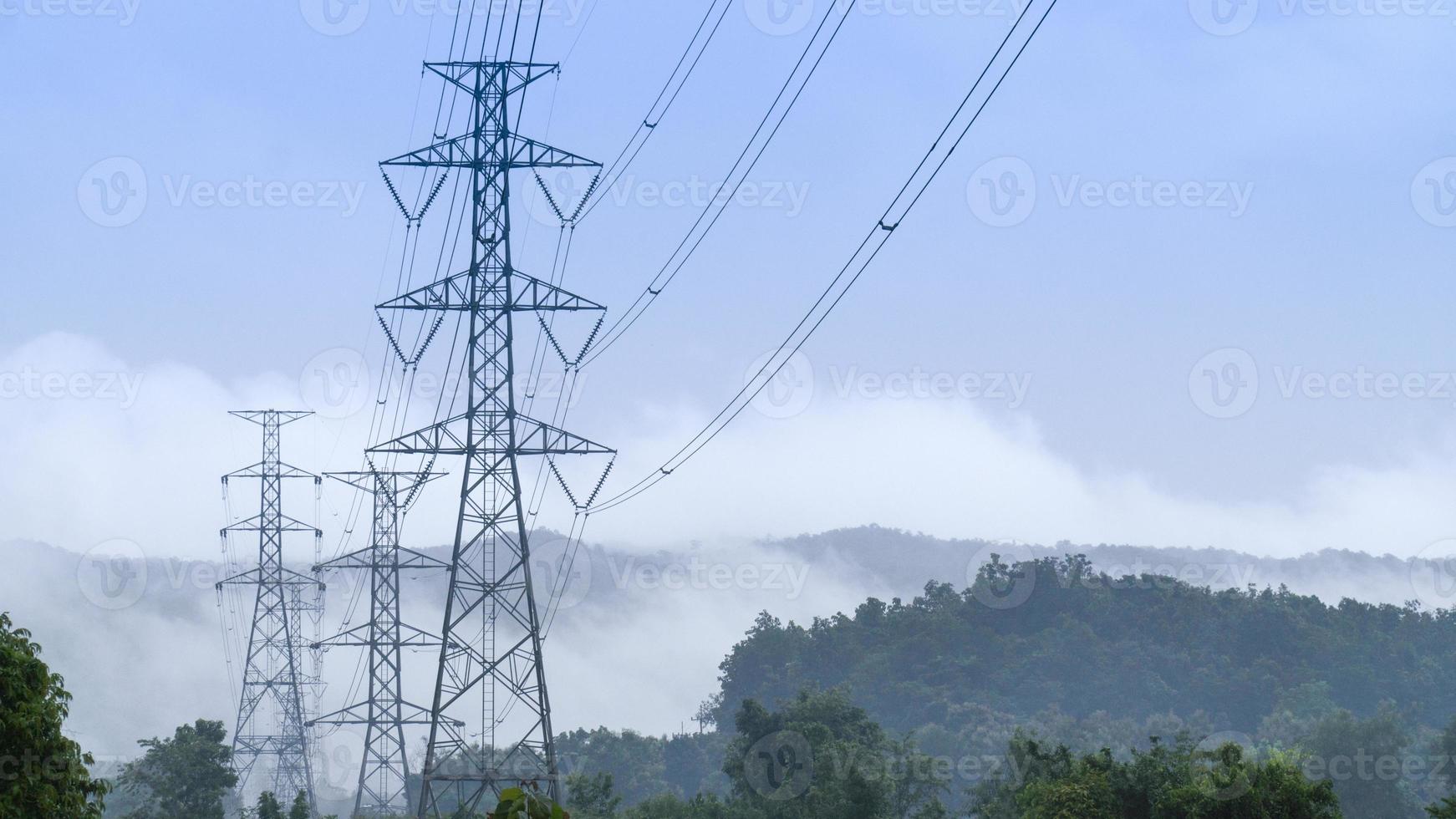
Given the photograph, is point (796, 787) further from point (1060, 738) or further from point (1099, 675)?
point (1099, 675)

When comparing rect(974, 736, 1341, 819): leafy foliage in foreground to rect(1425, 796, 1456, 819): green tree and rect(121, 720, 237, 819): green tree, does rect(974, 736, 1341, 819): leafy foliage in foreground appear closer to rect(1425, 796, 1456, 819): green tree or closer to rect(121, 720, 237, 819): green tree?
rect(1425, 796, 1456, 819): green tree

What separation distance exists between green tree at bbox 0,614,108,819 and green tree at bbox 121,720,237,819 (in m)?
42.6

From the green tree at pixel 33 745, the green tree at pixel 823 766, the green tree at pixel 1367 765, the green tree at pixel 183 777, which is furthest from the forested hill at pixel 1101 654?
the green tree at pixel 33 745

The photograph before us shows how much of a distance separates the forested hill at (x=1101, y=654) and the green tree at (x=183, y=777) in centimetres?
10443

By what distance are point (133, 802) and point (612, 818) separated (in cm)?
2706

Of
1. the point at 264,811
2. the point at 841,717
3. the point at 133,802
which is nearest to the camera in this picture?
the point at 264,811

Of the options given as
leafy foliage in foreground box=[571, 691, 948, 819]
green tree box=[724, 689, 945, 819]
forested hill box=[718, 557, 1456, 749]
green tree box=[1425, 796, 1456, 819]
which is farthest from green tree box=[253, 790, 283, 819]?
forested hill box=[718, 557, 1456, 749]

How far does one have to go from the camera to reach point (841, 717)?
90000mm

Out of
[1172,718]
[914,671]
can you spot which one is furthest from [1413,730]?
[914,671]

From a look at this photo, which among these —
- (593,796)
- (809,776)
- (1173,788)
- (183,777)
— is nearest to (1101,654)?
(809,776)

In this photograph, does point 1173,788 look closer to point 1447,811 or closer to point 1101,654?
point 1447,811

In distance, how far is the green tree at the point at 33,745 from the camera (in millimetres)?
23734

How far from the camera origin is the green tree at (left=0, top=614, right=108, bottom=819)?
23.7 metres

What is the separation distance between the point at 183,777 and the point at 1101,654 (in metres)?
132
